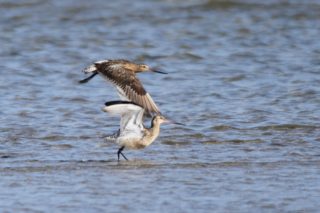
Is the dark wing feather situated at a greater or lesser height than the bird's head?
greater

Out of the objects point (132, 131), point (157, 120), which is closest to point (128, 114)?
point (132, 131)

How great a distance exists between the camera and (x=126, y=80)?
9273 millimetres

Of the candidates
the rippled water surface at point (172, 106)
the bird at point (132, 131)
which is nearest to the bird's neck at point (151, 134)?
the bird at point (132, 131)

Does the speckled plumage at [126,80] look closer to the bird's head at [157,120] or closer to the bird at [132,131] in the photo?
the bird's head at [157,120]

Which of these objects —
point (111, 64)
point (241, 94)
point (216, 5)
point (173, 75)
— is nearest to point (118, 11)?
point (216, 5)

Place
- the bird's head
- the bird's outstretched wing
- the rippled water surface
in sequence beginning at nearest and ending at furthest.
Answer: the rippled water surface < the bird's outstretched wing < the bird's head

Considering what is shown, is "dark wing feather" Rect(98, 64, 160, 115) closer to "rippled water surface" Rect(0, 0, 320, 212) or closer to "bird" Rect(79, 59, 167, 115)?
"bird" Rect(79, 59, 167, 115)

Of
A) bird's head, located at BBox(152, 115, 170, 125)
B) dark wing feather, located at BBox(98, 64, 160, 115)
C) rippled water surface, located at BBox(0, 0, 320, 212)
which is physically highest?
dark wing feather, located at BBox(98, 64, 160, 115)

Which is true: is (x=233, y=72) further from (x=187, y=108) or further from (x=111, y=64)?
(x=111, y=64)

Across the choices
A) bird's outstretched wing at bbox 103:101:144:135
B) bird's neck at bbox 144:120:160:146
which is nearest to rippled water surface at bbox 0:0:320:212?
bird's neck at bbox 144:120:160:146

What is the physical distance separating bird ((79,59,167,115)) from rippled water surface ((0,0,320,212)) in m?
0.36

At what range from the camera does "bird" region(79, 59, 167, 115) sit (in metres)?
8.95

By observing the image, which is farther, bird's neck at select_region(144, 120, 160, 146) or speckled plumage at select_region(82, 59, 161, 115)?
speckled plumage at select_region(82, 59, 161, 115)

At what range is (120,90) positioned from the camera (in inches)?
361
